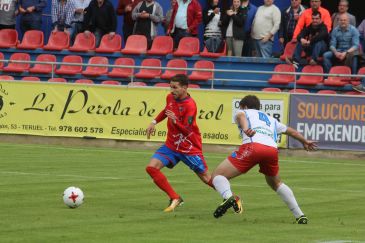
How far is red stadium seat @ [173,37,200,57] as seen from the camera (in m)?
32.8

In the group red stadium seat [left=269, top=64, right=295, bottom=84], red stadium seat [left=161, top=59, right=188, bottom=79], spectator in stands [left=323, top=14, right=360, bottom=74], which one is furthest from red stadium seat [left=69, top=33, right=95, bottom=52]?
spectator in stands [left=323, top=14, right=360, bottom=74]

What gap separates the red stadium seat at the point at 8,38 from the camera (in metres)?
35.7

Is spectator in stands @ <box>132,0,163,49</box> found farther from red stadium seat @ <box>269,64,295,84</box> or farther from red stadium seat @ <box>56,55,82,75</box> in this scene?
red stadium seat @ <box>269,64,295,84</box>

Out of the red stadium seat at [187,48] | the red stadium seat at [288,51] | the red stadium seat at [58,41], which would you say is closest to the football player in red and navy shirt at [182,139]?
the red stadium seat at [288,51]

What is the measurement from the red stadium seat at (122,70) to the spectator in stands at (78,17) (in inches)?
79.4

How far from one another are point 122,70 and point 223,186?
64.7 feet

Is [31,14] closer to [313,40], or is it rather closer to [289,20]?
[289,20]

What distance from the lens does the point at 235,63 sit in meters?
32.4

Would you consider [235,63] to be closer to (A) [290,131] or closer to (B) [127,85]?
(B) [127,85]

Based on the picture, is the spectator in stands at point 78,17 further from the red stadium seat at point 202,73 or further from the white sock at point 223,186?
the white sock at point 223,186

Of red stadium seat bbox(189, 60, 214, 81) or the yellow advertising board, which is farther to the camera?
red stadium seat bbox(189, 60, 214, 81)

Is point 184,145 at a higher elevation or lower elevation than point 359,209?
higher

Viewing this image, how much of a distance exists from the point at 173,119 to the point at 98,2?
1773 cm

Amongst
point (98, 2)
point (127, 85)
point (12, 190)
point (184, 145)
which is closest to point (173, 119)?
point (184, 145)
